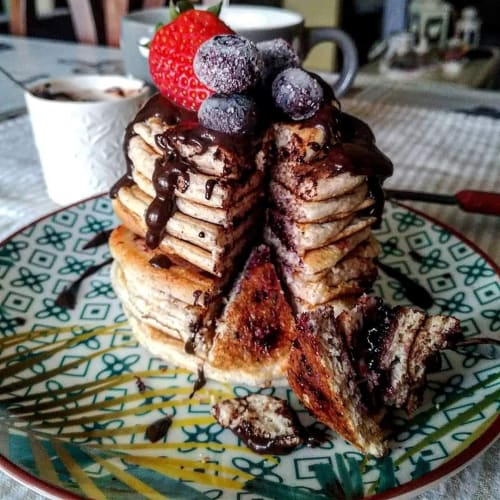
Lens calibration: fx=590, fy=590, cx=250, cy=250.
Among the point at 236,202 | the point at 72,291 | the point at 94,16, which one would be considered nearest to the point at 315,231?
the point at 236,202

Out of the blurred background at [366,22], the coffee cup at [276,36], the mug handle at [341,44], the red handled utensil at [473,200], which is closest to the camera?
the red handled utensil at [473,200]

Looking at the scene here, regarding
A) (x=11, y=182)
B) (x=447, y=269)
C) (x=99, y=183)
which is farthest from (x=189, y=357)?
(x=11, y=182)

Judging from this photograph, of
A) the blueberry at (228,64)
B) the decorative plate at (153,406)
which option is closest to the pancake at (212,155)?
the blueberry at (228,64)

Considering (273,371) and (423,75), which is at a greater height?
(273,371)

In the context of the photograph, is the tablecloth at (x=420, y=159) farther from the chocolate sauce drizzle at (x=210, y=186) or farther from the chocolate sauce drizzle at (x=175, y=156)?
the chocolate sauce drizzle at (x=210, y=186)

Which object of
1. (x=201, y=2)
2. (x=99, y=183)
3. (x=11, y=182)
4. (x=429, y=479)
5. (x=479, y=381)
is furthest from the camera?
(x=201, y=2)

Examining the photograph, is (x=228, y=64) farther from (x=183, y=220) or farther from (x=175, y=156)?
(x=183, y=220)

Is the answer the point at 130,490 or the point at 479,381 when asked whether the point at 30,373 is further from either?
the point at 479,381
